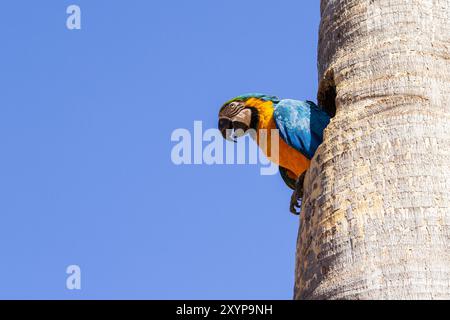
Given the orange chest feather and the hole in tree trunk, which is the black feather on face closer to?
the orange chest feather

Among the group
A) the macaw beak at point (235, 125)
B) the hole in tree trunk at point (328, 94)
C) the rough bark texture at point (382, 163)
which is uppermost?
the macaw beak at point (235, 125)

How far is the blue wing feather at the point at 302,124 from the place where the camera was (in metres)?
6.75

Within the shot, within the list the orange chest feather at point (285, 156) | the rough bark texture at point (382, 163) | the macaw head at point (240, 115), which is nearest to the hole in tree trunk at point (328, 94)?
the rough bark texture at point (382, 163)

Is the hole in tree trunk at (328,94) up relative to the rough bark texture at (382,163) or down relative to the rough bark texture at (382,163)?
up

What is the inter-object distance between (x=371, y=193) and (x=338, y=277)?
423mm

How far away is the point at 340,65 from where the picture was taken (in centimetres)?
613

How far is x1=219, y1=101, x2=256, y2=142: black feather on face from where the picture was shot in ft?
24.0

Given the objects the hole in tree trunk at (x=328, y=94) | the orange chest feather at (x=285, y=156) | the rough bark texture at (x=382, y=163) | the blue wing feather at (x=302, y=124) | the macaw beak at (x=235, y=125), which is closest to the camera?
the rough bark texture at (x=382, y=163)

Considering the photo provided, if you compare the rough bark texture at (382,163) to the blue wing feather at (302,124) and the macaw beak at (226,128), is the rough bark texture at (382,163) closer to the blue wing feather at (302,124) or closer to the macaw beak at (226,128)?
the blue wing feather at (302,124)

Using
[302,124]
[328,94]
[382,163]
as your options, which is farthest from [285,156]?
[382,163]

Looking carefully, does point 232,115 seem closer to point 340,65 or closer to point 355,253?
point 340,65

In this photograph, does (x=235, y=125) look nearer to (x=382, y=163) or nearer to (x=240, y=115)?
(x=240, y=115)

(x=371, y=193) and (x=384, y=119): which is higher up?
(x=384, y=119)
